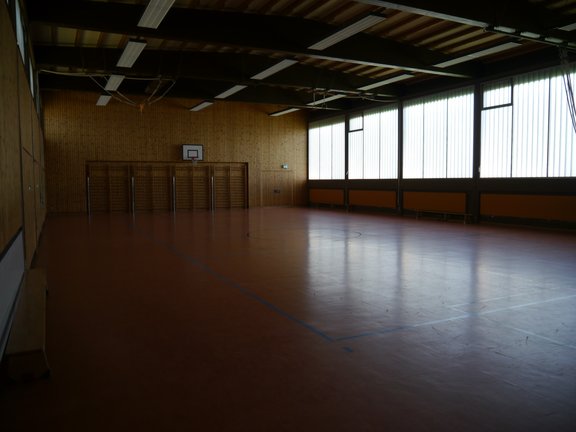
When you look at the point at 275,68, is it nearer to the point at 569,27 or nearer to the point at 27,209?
the point at 569,27

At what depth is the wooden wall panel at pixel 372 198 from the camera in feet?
59.3

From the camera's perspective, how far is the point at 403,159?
17516mm

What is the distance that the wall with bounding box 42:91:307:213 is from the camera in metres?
18.8

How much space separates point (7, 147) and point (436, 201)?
13725 mm

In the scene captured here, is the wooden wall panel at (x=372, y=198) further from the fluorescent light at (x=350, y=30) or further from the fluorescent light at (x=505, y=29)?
the fluorescent light at (x=505, y=29)

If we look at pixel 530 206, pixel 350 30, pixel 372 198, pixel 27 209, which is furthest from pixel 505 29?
pixel 372 198

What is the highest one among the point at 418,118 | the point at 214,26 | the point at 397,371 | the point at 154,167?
the point at 214,26

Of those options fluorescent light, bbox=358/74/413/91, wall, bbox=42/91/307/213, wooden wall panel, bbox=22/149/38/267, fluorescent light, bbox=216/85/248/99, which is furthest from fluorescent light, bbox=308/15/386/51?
wall, bbox=42/91/307/213

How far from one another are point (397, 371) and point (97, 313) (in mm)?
3100

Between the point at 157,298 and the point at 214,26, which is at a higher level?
the point at 214,26

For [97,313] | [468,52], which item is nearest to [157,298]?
[97,313]

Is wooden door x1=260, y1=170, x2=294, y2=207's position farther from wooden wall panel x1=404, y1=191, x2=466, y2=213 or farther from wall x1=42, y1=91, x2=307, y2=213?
wooden wall panel x1=404, y1=191, x2=466, y2=213

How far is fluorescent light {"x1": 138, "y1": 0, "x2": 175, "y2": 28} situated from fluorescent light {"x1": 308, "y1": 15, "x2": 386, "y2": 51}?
355cm

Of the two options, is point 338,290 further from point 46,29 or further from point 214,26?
point 46,29
